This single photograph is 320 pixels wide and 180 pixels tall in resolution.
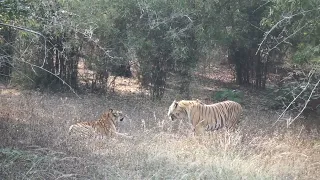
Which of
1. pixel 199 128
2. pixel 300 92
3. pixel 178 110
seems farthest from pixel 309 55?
→ pixel 178 110

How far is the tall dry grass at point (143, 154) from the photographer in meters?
6.33

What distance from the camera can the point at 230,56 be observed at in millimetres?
18281

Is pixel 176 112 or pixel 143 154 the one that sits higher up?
pixel 176 112

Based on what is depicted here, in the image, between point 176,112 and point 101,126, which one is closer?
point 101,126

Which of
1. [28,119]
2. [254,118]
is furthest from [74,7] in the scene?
[254,118]

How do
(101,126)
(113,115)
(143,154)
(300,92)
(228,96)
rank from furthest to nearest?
1. (228,96)
2. (113,115)
3. (101,126)
4. (300,92)
5. (143,154)

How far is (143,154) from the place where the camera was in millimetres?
7141

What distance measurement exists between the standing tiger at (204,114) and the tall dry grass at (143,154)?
0.25 meters

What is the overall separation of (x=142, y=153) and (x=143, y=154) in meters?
0.06

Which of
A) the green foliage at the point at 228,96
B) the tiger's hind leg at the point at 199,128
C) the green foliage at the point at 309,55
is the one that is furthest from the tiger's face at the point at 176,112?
the green foliage at the point at 228,96

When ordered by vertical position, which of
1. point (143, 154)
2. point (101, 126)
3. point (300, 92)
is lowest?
point (143, 154)

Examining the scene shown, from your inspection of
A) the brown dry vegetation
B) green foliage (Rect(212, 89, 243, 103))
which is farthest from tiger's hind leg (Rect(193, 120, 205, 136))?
green foliage (Rect(212, 89, 243, 103))

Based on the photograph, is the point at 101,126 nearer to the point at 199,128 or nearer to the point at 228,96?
the point at 199,128

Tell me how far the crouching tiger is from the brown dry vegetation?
0.78 ft
